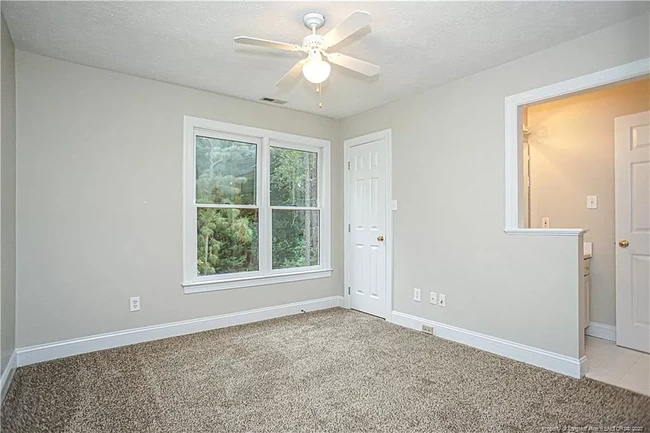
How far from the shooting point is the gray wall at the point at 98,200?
295 cm

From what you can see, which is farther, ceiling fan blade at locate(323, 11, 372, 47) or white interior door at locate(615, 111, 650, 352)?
white interior door at locate(615, 111, 650, 352)

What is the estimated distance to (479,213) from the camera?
10.9 ft

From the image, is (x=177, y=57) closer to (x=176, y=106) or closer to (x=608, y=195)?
(x=176, y=106)

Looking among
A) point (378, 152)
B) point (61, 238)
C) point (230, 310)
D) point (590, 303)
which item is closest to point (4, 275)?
point (61, 238)

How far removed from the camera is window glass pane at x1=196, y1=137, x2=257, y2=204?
385 centimetres

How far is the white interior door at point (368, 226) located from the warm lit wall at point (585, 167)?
65.3 inches

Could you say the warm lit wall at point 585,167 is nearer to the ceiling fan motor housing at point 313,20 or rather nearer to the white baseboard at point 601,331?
the white baseboard at point 601,331


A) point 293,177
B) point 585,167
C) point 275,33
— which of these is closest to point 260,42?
point 275,33

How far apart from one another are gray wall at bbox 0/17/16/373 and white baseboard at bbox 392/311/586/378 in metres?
3.34

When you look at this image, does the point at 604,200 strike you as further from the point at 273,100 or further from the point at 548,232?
the point at 273,100

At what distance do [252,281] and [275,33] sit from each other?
8.29ft

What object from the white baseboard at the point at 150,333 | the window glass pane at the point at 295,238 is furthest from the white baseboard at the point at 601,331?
the window glass pane at the point at 295,238

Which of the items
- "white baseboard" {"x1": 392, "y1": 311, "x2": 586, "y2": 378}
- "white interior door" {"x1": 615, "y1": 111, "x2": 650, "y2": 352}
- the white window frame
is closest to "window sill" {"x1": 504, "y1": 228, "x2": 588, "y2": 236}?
"white baseboard" {"x1": 392, "y1": 311, "x2": 586, "y2": 378}

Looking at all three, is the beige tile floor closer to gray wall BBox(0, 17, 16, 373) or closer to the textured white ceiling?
the textured white ceiling
